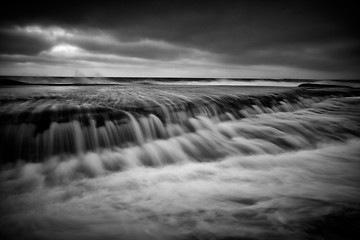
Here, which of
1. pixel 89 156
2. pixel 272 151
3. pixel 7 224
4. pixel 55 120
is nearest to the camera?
pixel 7 224

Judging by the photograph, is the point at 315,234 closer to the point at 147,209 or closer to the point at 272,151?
the point at 147,209

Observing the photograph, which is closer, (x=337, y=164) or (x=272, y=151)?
(x=337, y=164)

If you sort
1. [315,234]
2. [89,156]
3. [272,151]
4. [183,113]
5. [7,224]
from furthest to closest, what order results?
[183,113], [272,151], [89,156], [7,224], [315,234]

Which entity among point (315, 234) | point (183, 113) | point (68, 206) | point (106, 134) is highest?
point (183, 113)

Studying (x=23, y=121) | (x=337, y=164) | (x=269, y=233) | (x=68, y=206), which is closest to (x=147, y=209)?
(x=68, y=206)

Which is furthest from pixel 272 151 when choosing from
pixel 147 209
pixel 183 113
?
pixel 147 209

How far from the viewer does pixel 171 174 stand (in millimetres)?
3641

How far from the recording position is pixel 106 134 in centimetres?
435

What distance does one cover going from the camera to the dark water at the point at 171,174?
224 centimetres

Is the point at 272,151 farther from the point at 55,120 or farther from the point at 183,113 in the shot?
the point at 55,120

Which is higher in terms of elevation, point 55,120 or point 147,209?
point 55,120

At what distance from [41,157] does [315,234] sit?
425 centimetres

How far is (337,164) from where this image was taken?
396 centimetres

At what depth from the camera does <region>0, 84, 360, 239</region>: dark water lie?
2236 millimetres
